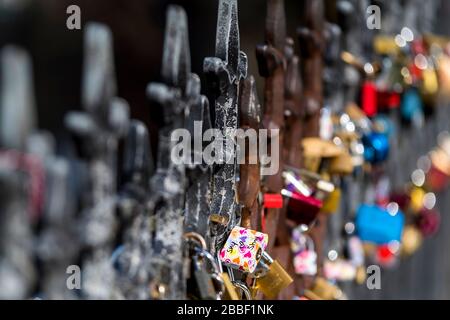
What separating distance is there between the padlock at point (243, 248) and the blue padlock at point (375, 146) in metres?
0.99

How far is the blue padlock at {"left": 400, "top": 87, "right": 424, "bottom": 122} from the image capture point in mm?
3084

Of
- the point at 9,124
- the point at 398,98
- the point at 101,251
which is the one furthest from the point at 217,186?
the point at 398,98

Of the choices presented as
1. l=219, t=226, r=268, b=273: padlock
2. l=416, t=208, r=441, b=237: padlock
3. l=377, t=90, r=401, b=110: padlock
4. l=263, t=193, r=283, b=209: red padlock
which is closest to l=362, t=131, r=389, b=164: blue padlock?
l=377, t=90, r=401, b=110: padlock

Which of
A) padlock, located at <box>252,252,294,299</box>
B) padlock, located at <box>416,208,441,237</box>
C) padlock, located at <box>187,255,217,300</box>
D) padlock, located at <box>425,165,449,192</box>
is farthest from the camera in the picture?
padlock, located at <box>425,165,449,192</box>

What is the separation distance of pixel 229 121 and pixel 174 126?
5.5 inches

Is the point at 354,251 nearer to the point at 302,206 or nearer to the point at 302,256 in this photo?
the point at 302,256

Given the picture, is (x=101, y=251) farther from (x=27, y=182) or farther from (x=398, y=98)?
(x=398, y=98)

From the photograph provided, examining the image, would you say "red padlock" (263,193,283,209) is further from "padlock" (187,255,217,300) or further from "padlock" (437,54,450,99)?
"padlock" (437,54,450,99)

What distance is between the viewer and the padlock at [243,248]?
162cm

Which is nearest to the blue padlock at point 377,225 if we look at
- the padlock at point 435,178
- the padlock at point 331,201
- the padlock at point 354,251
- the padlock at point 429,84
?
the padlock at point 354,251

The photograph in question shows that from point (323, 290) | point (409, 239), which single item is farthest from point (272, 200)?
point (409, 239)

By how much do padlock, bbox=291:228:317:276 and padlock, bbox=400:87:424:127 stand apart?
1.00 meters

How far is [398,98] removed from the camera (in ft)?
9.61

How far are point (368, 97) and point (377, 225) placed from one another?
356 mm
